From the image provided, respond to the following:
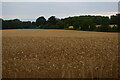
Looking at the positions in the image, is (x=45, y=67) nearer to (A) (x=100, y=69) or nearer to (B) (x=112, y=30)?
(A) (x=100, y=69)

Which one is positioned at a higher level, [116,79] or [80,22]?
[80,22]

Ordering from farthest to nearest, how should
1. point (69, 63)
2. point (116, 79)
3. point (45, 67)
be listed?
1. point (69, 63)
2. point (45, 67)
3. point (116, 79)

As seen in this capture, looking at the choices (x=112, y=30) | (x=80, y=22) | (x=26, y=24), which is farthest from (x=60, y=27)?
(x=112, y=30)

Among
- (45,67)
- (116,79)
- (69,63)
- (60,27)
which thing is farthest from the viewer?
(60,27)

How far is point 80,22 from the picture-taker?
53844mm

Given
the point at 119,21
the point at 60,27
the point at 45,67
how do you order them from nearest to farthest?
the point at 45,67 < the point at 119,21 < the point at 60,27

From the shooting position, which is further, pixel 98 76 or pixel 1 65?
pixel 1 65

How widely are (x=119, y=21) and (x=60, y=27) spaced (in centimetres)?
1744

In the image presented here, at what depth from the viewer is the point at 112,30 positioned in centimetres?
4675

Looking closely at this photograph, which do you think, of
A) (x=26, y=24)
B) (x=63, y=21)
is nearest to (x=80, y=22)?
(x=63, y=21)

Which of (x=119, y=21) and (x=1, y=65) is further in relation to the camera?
(x=119, y=21)

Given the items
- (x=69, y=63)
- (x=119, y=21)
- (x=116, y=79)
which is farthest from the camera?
(x=119, y=21)

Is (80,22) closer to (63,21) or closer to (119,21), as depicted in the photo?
(63,21)

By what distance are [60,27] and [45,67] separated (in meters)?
43.9
